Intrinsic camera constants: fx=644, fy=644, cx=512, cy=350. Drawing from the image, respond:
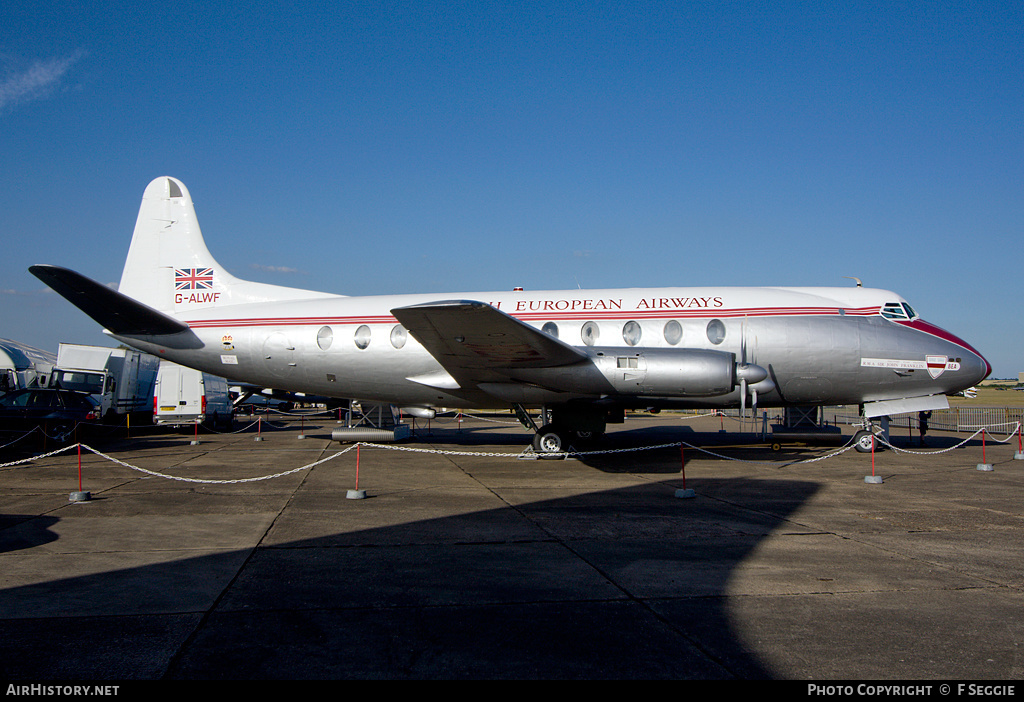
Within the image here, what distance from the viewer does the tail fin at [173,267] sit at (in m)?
17.2

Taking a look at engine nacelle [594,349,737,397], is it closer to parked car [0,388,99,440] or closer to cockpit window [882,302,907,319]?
cockpit window [882,302,907,319]

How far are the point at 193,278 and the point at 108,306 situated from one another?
9.77 ft

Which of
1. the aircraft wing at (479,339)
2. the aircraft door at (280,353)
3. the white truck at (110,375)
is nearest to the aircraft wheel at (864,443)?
the aircraft wing at (479,339)

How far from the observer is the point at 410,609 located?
5211 millimetres

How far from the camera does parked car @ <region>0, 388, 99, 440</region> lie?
56.9ft

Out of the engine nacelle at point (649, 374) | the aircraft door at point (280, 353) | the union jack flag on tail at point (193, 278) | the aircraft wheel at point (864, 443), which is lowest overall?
the aircraft wheel at point (864, 443)

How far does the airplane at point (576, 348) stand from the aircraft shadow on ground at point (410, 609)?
17.9 ft

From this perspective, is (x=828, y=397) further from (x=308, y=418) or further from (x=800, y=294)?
(x=308, y=418)

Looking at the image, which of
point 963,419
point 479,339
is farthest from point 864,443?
point 963,419

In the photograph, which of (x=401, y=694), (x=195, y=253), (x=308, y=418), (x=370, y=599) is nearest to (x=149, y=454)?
(x=195, y=253)

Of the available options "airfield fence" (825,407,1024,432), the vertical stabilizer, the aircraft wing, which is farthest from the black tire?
the vertical stabilizer

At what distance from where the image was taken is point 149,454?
693 inches

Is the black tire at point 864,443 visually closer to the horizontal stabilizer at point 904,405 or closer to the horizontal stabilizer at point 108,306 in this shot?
the horizontal stabilizer at point 904,405

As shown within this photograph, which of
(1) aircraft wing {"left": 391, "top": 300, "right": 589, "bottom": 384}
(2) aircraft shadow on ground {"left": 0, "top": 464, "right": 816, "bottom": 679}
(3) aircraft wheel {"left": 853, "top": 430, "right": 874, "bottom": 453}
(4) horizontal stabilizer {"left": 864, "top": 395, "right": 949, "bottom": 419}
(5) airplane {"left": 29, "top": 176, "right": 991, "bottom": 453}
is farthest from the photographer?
(3) aircraft wheel {"left": 853, "top": 430, "right": 874, "bottom": 453}
